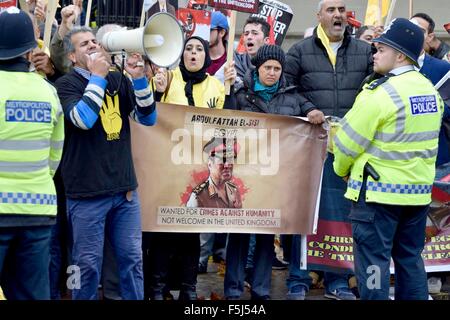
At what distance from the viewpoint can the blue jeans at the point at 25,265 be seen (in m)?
5.61

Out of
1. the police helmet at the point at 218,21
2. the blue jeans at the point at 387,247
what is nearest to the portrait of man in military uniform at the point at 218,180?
the blue jeans at the point at 387,247

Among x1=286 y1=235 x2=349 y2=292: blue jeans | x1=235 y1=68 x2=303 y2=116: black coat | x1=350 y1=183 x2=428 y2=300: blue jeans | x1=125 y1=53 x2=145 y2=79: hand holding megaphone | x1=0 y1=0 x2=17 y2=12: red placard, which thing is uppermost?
x1=0 y1=0 x2=17 y2=12: red placard

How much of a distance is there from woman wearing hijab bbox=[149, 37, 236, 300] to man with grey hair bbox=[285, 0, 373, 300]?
2.30 ft

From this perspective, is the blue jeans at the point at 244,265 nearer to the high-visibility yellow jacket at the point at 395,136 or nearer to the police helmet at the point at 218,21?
the high-visibility yellow jacket at the point at 395,136

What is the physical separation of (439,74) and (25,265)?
4.26 meters

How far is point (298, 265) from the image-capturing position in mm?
7898

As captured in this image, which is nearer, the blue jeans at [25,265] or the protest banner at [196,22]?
the blue jeans at [25,265]

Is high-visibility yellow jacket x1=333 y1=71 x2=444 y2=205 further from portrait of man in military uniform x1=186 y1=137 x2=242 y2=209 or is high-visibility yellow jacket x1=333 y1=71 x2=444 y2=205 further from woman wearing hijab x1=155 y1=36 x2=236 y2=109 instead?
woman wearing hijab x1=155 y1=36 x2=236 y2=109

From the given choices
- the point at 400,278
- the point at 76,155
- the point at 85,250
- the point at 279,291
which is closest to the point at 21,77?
the point at 76,155

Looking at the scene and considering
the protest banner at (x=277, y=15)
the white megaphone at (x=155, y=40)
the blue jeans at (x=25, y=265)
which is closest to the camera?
the blue jeans at (x=25, y=265)

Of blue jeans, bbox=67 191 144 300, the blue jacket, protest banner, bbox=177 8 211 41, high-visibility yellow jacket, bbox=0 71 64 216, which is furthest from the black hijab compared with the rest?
high-visibility yellow jacket, bbox=0 71 64 216

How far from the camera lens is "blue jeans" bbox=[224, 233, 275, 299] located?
303 inches

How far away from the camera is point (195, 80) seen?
25.4ft

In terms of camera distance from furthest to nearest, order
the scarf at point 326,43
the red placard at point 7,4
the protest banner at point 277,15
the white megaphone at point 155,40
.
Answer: the protest banner at point 277,15
the scarf at point 326,43
the red placard at point 7,4
the white megaphone at point 155,40
